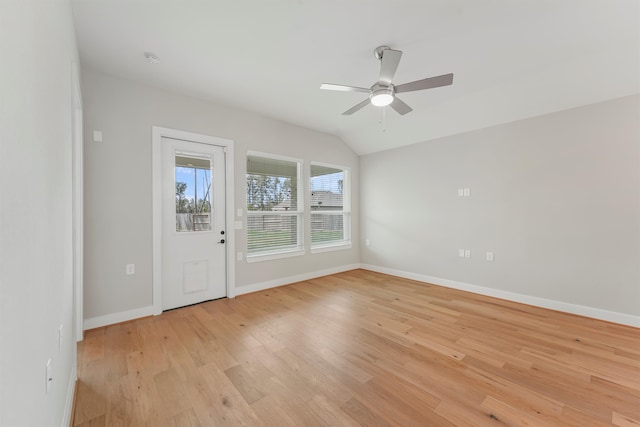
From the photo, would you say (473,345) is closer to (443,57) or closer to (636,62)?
(443,57)

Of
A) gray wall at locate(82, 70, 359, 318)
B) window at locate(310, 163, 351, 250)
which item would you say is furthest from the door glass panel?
window at locate(310, 163, 351, 250)

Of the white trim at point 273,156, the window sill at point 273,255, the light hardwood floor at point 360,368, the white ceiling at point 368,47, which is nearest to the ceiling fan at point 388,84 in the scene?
the white ceiling at point 368,47

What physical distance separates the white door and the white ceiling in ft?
2.79

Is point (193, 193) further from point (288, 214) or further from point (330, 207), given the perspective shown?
point (330, 207)

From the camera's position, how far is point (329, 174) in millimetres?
5242

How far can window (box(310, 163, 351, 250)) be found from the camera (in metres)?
4.97

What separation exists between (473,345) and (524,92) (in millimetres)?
3035

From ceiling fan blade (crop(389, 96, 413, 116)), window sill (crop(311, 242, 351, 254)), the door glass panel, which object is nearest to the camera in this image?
ceiling fan blade (crop(389, 96, 413, 116))

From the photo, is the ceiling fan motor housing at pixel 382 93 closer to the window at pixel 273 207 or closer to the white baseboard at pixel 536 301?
the window at pixel 273 207

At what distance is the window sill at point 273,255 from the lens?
3.98m

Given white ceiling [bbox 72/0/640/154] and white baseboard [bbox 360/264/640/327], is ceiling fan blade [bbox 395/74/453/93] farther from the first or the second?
white baseboard [bbox 360/264/640/327]

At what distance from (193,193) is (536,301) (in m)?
4.85

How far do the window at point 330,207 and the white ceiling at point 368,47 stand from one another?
5.74 ft

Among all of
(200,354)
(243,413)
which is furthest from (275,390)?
(200,354)
